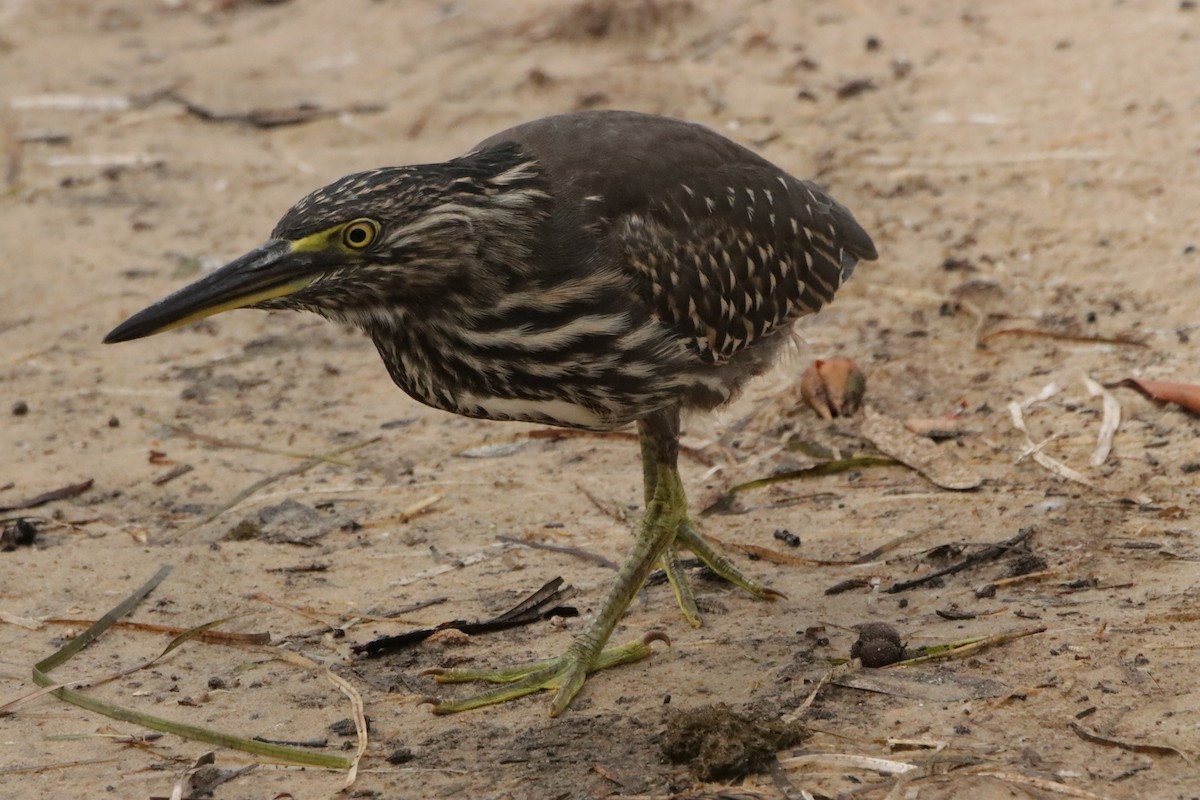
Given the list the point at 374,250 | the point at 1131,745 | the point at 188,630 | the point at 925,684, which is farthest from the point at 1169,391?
the point at 188,630

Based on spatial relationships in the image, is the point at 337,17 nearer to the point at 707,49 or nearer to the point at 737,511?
the point at 707,49

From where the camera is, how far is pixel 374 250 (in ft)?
15.0

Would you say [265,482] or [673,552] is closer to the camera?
[673,552]

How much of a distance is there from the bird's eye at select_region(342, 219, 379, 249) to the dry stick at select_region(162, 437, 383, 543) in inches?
85.4

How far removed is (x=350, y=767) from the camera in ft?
14.6

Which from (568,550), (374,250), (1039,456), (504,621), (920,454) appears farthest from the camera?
(920,454)

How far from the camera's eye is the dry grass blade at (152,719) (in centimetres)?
446

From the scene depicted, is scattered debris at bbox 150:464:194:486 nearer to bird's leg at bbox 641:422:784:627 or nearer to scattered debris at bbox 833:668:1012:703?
bird's leg at bbox 641:422:784:627

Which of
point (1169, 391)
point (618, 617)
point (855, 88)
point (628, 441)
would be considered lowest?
point (628, 441)

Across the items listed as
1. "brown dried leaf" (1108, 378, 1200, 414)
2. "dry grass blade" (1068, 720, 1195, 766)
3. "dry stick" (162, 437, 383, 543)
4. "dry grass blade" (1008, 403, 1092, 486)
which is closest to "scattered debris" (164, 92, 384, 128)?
"dry stick" (162, 437, 383, 543)

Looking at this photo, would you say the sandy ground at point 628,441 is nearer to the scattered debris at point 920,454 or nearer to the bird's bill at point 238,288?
the scattered debris at point 920,454

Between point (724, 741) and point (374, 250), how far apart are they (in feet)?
5.93

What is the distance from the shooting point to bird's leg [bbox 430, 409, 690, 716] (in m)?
4.99

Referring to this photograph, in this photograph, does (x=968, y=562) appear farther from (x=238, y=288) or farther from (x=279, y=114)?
(x=279, y=114)
